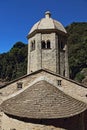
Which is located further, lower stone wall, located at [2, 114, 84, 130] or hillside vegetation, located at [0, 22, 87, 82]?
hillside vegetation, located at [0, 22, 87, 82]

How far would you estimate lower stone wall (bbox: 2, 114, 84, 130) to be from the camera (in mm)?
13070

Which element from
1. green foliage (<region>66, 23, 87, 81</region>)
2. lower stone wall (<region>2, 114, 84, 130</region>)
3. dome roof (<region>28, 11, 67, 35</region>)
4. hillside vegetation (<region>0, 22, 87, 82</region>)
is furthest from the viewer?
hillside vegetation (<region>0, 22, 87, 82</region>)

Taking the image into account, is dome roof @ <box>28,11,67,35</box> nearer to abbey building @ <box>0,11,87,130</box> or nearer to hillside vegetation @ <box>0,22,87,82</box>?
abbey building @ <box>0,11,87,130</box>

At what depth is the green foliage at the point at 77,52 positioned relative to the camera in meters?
57.0

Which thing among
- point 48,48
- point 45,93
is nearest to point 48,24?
point 48,48

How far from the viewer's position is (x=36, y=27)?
67.4 feet

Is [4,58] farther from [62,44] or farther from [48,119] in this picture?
[48,119]

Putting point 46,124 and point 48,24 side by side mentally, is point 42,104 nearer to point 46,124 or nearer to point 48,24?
point 46,124

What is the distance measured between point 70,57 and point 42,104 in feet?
154

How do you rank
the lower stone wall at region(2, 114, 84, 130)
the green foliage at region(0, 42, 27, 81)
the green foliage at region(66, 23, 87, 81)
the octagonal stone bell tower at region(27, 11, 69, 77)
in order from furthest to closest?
the green foliage at region(0, 42, 27, 81)
the green foliage at region(66, 23, 87, 81)
the octagonal stone bell tower at region(27, 11, 69, 77)
the lower stone wall at region(2, 114, 84, 130)

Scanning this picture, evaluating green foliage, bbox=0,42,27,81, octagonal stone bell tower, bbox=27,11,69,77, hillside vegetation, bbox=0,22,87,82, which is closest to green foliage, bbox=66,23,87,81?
hillside vegetation, bbox=0,22,87,82

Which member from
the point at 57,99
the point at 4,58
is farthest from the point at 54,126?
the point at 4,58

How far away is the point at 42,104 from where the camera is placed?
547 inches

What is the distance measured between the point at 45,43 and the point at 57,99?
701cm
